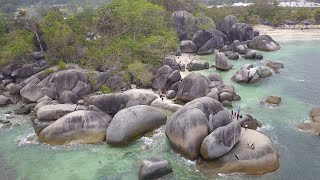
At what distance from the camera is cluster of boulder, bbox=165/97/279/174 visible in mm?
20891

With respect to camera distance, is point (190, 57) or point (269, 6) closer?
point (190, 57)

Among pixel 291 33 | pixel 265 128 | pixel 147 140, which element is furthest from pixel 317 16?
pixel 147 140

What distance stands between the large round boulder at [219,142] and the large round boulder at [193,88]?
34.3 ft

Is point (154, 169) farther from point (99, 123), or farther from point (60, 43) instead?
point (60, 43)

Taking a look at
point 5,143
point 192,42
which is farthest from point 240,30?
point 5,143

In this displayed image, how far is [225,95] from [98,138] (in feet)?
46.1

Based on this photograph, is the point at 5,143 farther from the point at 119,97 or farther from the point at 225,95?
the point at 225,95

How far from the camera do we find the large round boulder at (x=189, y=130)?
21.8 m

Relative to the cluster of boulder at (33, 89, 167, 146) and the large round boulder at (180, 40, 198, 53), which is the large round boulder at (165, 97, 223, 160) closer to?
the cluster of boulder at (33, 89, 167, 146)

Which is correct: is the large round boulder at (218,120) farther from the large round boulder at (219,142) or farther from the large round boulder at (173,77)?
the large round boulder at (173,77)

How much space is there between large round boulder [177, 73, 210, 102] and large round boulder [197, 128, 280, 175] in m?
10.6

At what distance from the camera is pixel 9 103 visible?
116 feet

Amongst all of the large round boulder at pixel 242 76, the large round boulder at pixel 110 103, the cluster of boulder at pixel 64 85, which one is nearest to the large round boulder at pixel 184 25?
the large round boulder at pixel 242 76

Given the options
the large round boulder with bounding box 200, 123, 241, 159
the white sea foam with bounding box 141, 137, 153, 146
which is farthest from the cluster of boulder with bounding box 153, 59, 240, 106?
the large round boulder with bounding box 200, 123, 241, 159
